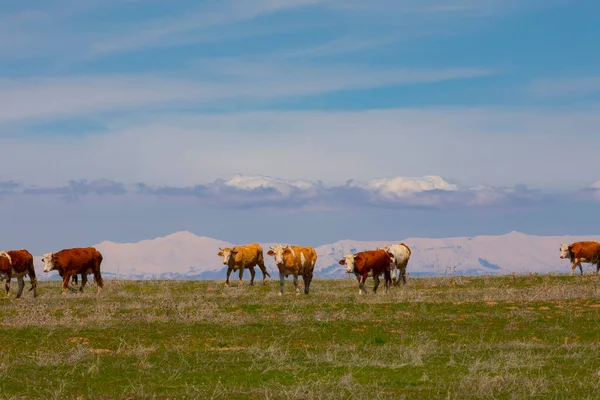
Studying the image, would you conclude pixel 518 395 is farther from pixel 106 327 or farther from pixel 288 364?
pixel 106 327

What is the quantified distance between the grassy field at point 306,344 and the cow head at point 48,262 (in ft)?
10.1

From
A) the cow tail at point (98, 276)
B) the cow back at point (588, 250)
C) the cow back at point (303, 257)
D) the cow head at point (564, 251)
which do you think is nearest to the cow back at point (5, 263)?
the cow tail at point (98, 276)

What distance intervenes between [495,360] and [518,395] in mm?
4781

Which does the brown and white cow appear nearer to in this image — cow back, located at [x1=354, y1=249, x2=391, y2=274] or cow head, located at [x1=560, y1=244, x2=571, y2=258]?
cow back, located at [x1=354, y1=249, x2=391, y2=274]

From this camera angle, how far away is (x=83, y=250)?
142 feet

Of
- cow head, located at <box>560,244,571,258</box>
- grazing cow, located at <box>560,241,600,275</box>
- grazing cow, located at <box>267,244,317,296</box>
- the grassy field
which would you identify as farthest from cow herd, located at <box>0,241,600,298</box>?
cow head, located at <box>560,244,571,258</box>

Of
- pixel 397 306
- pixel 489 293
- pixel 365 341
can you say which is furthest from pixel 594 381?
pixel 489 293

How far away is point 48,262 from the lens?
139 feet

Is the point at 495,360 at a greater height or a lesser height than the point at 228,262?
lesser

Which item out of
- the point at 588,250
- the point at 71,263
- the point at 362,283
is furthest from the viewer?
the point at 588,250

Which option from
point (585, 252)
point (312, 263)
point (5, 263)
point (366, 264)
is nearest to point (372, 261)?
point (366, 264)

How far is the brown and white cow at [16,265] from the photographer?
127ft

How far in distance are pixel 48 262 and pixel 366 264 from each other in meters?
16.0

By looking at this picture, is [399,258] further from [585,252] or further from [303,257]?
[585,252]
